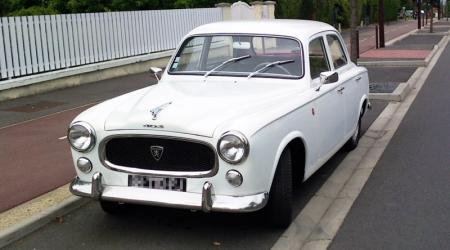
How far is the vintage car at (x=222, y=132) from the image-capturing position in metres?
4.20

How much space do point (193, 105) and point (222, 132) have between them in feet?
1.91

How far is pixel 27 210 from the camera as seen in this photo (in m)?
5.14

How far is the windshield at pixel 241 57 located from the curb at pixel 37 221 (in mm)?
1604

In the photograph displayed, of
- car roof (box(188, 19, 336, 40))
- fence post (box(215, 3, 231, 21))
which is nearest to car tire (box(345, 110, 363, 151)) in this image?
car roof (box(188, 19, 336, 40))

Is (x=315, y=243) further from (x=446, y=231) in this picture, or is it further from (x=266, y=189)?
(x=446, y=231)

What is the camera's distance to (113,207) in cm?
512

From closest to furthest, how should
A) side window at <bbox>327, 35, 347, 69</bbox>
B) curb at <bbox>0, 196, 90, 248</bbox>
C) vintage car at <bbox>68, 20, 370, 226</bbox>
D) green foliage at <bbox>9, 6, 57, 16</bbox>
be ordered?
vintage car at <bbox>68, 20, 370, 226</bbox> → curb at <bbox>0, 196, 90, 248</bbox> → side window at <bbox>327, 35, 347, 69</bbox> → green foliage at <bbox>9, 6, 57, 16</bbox>

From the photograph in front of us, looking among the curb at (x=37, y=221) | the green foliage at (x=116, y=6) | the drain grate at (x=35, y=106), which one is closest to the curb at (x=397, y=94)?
the drain grate at (x=35, y=106)

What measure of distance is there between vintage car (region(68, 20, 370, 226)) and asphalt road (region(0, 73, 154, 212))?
1.21 meters

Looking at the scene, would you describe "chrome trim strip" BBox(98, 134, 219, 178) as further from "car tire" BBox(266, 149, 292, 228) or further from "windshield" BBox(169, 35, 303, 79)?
"windshield" BBox(169, 35, 303, 79)

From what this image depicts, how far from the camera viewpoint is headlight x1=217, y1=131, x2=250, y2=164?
161 inches

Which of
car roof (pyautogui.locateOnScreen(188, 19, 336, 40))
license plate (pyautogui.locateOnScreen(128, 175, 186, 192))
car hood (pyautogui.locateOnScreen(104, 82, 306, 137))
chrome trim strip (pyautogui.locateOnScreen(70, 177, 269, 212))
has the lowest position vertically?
chrome trim strip (pyautogui.locateOnScreen(70, 177, 269, 212))

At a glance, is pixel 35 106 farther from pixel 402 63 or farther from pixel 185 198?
pixel 402 63

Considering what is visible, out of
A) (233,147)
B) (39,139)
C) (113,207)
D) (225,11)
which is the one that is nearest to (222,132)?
(233,147)
